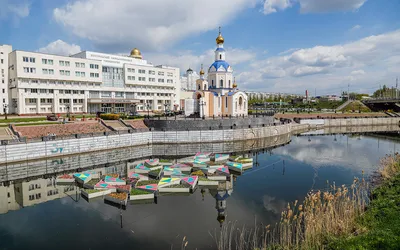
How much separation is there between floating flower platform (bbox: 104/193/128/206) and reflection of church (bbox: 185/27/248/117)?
108 ft

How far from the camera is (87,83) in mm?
59625

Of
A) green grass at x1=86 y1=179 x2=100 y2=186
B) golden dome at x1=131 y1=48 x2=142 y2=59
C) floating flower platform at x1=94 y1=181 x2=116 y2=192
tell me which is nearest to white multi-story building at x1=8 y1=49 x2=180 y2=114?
golden dome at x1=131 y1=48 x2=142 y2=59

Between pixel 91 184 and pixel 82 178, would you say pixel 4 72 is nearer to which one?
pixel 82 178

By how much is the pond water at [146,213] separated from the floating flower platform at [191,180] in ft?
1.92

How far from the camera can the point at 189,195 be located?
18.3 meters

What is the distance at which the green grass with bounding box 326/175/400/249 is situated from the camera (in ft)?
30.5

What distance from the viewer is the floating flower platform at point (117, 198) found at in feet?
53.3

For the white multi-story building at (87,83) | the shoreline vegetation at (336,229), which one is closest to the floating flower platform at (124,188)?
the shoreline vegetation at (336,229)

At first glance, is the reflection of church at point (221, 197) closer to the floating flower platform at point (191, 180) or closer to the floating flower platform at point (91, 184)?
the floating flower platform at point (191, 180)

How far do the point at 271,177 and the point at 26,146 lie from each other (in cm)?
2493

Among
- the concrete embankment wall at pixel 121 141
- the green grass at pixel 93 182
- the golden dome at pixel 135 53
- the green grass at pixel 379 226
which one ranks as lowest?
the green grass at pixel 93 182

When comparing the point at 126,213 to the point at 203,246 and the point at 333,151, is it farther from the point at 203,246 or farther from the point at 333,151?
the point at 333,151

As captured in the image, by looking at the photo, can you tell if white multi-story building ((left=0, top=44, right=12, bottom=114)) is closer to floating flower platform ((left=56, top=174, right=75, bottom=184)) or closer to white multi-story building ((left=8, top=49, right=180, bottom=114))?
white multi-story building ((left=8, top=49, right=180, bottom=114))

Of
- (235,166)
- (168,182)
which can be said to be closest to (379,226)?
(168,182)
